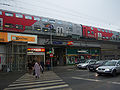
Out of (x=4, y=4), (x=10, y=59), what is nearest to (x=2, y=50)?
(x=10, y=59)

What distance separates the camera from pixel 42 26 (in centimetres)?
3012

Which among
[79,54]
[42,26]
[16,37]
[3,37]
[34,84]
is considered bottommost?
[34,84]

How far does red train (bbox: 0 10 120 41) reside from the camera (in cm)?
2608

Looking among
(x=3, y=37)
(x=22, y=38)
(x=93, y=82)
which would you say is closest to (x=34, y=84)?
(x=93, y=82)

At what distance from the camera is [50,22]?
104ft

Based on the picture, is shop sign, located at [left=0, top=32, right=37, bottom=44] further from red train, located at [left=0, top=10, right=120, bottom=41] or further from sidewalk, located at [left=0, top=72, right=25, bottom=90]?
sidewalk, located at [left=0, top=72, right=25, bottom=90]

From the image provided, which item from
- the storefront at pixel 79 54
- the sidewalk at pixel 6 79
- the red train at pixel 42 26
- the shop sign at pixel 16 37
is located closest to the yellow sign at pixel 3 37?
the shop sign at pixel 16 37

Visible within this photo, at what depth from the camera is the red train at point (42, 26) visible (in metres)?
26.1

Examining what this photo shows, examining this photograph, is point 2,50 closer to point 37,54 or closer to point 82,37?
point 37,54

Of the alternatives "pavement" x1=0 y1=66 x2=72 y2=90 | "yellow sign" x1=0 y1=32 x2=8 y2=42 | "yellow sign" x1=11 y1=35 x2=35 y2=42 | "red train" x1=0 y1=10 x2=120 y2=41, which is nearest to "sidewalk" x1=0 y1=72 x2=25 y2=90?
"pavement" x1=0 y1=66 x2=72 y2=90

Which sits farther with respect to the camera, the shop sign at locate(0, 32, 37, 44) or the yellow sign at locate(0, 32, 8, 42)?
the shop sign at locate(0, 32, 37, 44)

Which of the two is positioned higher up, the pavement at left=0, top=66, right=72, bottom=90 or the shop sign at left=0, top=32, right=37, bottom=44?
the shop sign at left=0, top=32, right=37, bottom=44

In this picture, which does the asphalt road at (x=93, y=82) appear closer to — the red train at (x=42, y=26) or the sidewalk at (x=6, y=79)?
the sidewalk at (x=6, y=79)

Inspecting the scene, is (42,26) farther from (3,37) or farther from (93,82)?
(93,82)
